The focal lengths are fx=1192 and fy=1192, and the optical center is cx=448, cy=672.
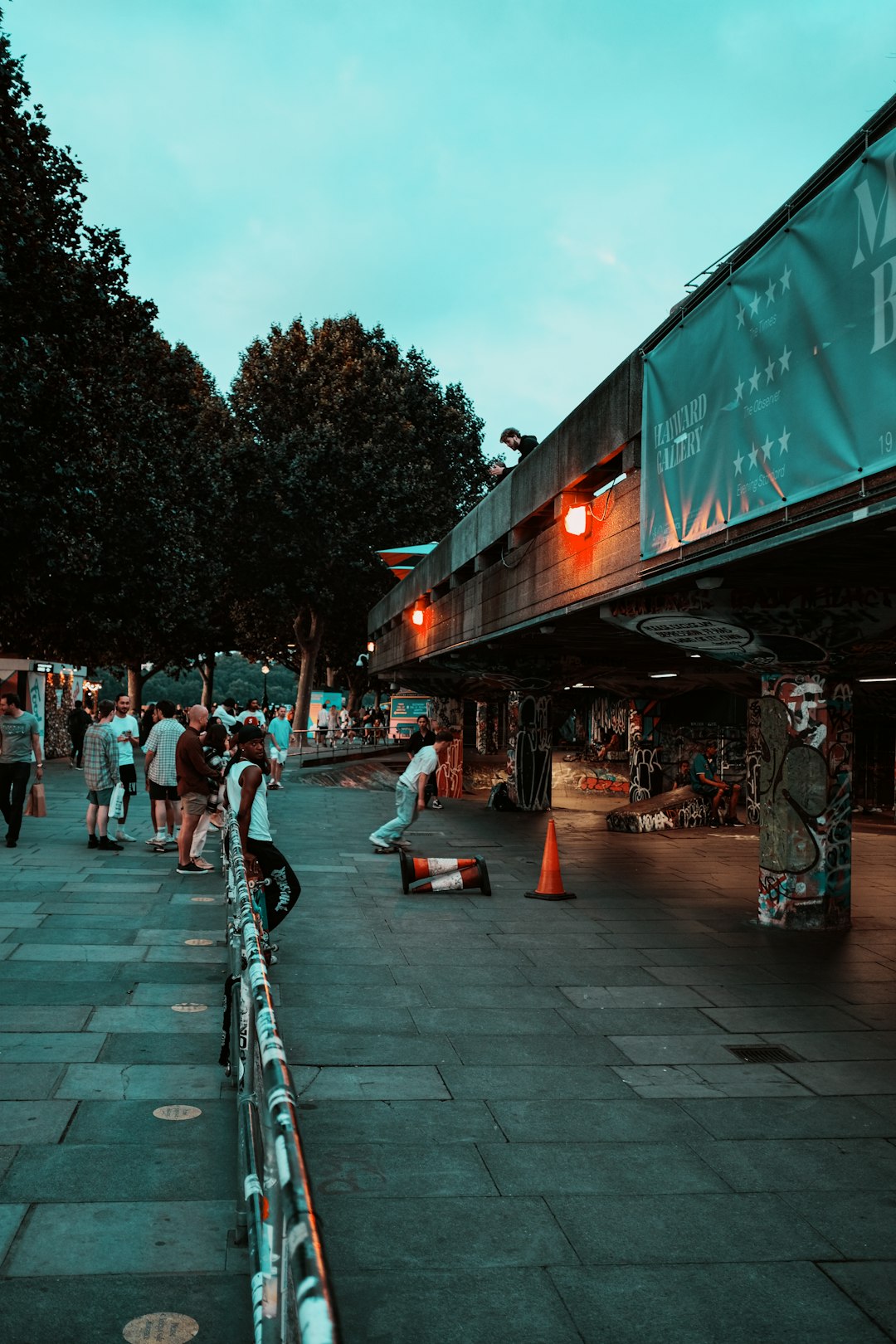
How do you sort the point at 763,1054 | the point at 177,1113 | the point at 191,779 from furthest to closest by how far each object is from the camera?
the point at 191,779
the point at 763,1054
the point at 177,1113

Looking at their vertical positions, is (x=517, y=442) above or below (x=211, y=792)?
above

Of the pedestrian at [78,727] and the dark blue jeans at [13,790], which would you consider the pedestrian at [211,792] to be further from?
the pedestrian at [78,727]

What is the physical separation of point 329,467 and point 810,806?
34.4 meters

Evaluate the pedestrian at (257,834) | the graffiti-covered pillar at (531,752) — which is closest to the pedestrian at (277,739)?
the graffiti-covered pillar at (531,752)

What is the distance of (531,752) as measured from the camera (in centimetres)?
2486

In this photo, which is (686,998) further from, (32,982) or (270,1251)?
(270,1251)

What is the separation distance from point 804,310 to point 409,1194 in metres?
5.50

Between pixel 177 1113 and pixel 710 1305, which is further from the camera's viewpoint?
pixel 177 1113

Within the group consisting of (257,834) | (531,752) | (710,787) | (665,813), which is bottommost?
(665,813)

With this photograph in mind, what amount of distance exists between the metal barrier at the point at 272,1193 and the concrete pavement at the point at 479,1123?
15.6 inches

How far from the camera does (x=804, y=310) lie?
23.9ft

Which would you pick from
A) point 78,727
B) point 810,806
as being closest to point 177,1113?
point 810,806

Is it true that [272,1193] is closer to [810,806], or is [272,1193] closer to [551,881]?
[810,806]

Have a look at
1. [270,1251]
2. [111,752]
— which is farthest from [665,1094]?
[111,752]
